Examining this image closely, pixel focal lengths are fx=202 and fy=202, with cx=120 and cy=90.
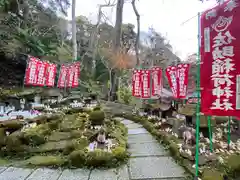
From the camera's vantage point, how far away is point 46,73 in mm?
9234

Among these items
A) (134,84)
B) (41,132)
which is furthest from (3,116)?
(134,84)

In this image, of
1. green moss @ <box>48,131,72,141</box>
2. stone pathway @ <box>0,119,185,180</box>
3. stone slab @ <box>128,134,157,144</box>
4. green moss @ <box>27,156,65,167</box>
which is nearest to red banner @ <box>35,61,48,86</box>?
green moss @ <box>48,131,72,141</box>

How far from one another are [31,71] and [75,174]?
631 centimetres

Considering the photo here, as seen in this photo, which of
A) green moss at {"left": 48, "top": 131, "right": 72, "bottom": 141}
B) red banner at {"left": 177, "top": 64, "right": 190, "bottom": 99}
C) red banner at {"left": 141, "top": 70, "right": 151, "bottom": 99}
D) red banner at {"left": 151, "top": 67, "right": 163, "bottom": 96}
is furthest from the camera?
red banner at {"left": 141, "top": 70, "right": 151, "bottom": 99}

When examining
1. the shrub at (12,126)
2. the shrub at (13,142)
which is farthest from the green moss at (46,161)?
the shrub at (12,126)

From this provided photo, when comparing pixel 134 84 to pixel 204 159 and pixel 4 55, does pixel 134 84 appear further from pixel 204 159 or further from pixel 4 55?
pixel 4 55

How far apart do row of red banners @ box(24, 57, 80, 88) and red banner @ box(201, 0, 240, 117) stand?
7388 mm

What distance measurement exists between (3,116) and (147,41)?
17951 mm

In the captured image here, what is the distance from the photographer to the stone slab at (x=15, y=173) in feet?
10.5

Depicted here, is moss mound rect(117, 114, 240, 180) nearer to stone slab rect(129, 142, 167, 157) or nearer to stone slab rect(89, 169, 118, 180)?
stone slab rect(129, 142, 167, 157)

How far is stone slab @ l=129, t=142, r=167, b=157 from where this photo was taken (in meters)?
4.28

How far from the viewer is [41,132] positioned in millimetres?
4723

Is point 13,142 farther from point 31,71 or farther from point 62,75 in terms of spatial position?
point 62,75

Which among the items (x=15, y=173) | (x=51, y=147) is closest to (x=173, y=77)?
(x=51, y=147)
